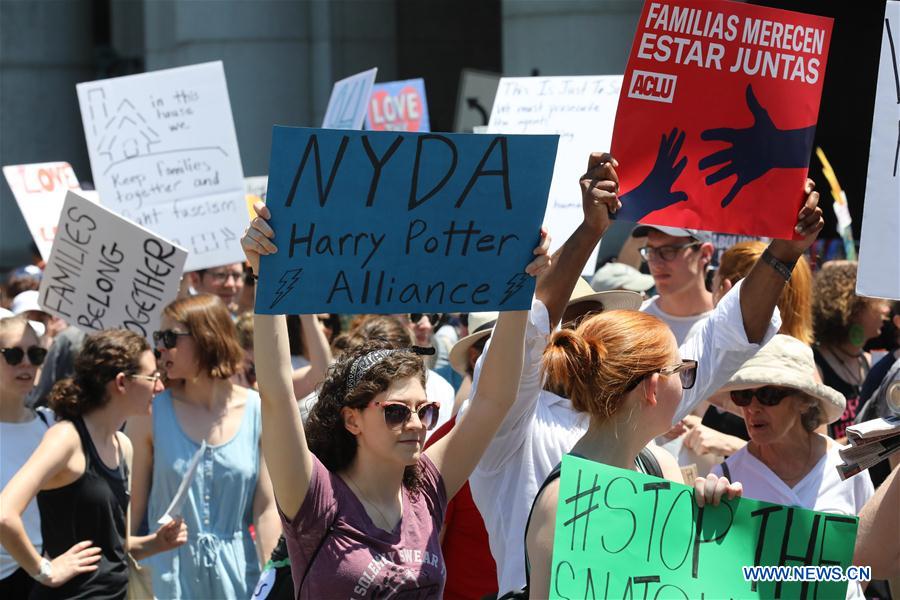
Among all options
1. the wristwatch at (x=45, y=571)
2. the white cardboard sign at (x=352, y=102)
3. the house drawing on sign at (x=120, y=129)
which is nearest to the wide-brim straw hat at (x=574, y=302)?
the wristwatch at (x=45, y=571)

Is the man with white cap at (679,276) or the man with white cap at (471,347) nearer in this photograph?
the man with white cap at (471,347)

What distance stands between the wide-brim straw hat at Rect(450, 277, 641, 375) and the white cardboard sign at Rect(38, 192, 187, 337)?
1.68 m

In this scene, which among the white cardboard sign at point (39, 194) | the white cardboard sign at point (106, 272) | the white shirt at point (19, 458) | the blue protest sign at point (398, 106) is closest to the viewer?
the white shirt at point (19, 458)

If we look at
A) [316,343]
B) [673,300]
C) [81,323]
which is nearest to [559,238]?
[673,300]

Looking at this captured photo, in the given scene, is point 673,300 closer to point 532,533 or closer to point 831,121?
point 532,533

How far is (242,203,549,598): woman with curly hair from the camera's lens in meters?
2.97

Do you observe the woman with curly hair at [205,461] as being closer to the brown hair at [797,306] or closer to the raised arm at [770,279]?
the brown hair at [797,306]

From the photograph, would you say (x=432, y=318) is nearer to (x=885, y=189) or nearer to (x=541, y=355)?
(x=541, y=355)

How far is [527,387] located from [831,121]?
37.2ft

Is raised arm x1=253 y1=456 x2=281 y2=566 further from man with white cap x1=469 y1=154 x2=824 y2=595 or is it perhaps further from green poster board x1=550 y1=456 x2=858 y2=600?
green poster board x1=550 y1=456 x2=858 y2=600

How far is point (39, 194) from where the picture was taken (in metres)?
7.54

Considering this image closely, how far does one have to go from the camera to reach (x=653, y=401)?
9.50ft

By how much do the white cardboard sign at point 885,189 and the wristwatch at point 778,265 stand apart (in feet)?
1.32

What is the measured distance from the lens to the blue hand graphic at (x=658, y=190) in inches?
140
